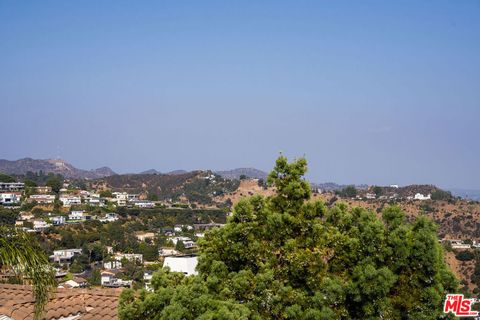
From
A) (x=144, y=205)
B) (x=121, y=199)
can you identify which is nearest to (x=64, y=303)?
(x=144, y=205)

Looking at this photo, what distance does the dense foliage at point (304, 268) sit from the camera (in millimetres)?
7367

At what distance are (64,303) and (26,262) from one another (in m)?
2.68

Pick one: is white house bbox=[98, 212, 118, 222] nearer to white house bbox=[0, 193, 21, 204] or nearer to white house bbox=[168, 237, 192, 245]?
white house bbox=[168, 237, 192, 245]

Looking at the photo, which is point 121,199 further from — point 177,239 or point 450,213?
point 450,213

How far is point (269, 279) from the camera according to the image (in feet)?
24.7

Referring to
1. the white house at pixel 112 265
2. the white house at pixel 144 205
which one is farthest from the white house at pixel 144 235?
the white house at pixel 144 205

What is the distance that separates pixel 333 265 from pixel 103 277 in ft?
151

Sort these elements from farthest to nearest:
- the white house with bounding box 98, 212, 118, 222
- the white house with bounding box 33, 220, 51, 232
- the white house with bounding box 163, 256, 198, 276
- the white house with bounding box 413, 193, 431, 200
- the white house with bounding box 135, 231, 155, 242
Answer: the white house with bounding box 413, 193, 431, 200
the white house with bounding box 98, 212, 118, 222
the white house with bounding box 135, 231, 155, 242
the white house with bounding box 33, 220, 51, 232
the white house with bounding box 163, 256, 198, 276

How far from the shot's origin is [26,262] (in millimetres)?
4973

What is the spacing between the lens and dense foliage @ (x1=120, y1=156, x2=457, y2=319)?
737 centimetres

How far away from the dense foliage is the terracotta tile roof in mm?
606

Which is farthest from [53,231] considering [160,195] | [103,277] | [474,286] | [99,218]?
[160,195]

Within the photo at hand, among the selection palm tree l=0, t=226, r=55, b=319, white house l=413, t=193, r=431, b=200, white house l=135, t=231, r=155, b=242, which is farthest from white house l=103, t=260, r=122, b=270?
palm tree l=0, t=226, r=55, b=319

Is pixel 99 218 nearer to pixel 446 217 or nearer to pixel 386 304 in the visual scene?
pixel 446 217
